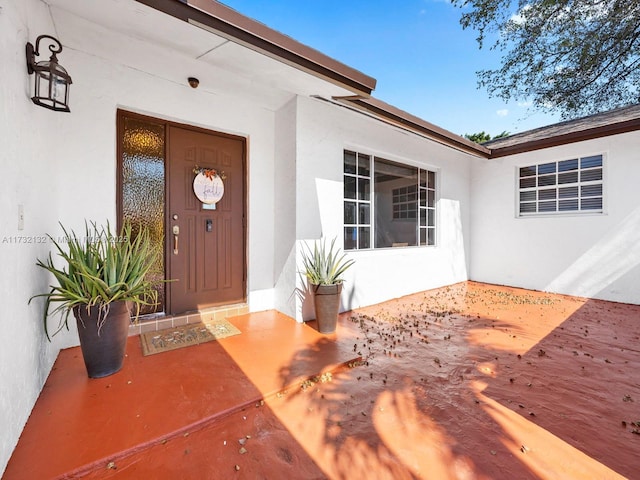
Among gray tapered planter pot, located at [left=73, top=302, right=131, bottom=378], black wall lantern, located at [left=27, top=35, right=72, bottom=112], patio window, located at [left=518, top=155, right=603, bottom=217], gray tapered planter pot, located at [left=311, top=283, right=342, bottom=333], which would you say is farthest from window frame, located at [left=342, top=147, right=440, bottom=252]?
black wall lantern, located at [left=27, top=35, right=72, bottom=112]

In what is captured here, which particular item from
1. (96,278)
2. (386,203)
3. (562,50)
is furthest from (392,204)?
(562,50)

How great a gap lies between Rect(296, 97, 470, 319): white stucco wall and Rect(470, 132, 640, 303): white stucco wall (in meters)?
0.43

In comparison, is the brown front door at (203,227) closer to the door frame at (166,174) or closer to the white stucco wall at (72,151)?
the door frame at (166,174)

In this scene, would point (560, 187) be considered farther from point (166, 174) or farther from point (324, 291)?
point (166, 174)

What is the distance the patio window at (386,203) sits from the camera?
4.50 meters

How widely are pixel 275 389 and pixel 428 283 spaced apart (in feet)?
14.6

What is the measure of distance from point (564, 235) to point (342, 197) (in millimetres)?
4518

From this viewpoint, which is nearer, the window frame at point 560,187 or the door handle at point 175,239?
the door handle at point 175,239

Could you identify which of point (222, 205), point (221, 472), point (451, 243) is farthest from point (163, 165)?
point (451, 243)

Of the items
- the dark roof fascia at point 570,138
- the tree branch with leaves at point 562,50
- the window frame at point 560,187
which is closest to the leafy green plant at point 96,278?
the dark roof fascia at point 570,138

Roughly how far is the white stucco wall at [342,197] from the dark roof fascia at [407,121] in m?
0.46

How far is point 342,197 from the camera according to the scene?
4.23m

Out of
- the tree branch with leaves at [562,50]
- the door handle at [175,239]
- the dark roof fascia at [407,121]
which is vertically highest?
the tree branch with leaves at [562,50]

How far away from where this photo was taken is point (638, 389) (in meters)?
2.30
